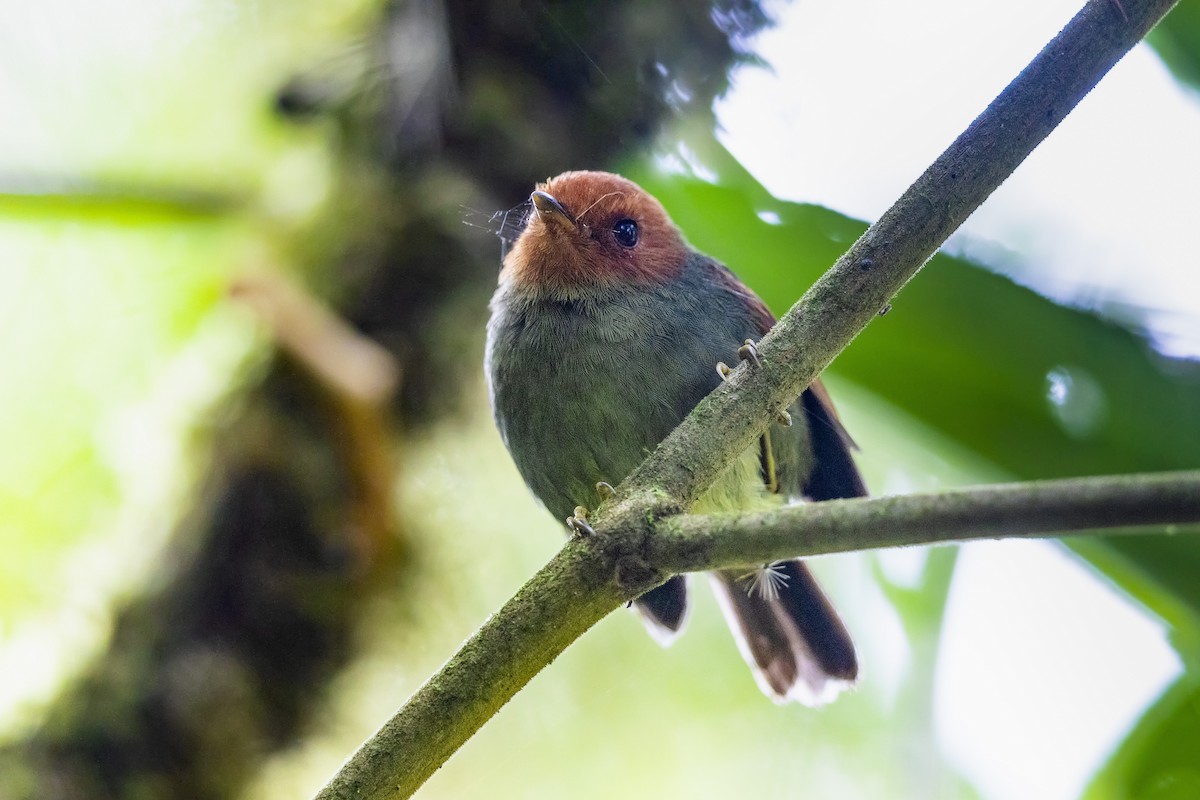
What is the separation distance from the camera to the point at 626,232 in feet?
9.52

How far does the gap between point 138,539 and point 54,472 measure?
447 millimetres

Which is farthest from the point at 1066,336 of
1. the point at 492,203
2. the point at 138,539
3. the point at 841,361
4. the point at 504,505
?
the point at 138,539

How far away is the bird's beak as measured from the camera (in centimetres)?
274

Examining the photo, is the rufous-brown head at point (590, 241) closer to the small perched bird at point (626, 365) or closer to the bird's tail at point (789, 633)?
the small perched bird at point (626, 365)

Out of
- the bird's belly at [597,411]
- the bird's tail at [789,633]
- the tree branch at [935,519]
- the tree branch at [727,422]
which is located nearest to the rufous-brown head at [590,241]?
the bird's belly at [597,411]

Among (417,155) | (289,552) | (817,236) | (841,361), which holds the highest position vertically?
(417,155)

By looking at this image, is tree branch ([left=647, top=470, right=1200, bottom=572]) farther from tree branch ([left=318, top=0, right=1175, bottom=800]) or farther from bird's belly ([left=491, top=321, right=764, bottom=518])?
bird's belly ([left=491, top=321, right=764, bottom=518])

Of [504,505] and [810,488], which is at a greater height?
[504,505]

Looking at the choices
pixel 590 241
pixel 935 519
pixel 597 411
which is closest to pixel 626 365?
pixel 597 411

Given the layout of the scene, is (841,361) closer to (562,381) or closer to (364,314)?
(562,381)

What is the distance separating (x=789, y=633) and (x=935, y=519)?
2.14 meters

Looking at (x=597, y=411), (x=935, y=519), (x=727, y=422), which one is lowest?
(x=935, y=519)

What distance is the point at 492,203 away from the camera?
324 cm

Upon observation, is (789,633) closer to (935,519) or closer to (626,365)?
(626,365)
